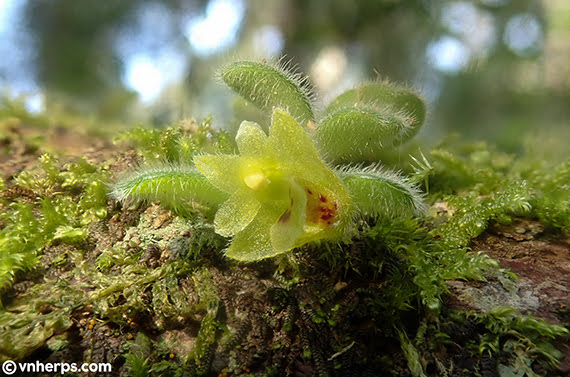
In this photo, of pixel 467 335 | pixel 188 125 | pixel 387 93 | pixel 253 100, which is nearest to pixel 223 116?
pixel 188 125

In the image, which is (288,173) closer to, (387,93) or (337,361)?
(337,361)

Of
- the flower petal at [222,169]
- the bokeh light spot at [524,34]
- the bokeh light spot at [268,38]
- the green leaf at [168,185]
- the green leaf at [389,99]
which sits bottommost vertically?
the flower petal at [222,169]

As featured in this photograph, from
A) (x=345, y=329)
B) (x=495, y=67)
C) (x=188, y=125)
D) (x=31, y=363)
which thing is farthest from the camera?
(x=495, y=67)

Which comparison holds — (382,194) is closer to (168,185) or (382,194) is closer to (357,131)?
(357,131)

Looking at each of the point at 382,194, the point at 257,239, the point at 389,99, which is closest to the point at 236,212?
the point at 257,239

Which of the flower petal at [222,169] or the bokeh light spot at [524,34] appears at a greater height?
the bokeh light spot at [524,34]

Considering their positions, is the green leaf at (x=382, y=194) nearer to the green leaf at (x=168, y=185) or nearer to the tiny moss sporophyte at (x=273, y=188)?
the tiny moss sporophyte at (x=273, y=188)

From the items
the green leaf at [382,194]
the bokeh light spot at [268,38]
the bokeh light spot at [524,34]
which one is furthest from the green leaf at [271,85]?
the bokeh light spot at [524,34]
